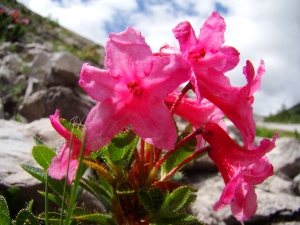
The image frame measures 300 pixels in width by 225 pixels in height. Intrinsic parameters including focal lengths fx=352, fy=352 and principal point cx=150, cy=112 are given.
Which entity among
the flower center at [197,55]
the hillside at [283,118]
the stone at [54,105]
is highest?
the flower center at [197,55]

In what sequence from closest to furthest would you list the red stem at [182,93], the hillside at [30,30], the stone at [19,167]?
the red stem at [182,93] → the stone at [19,167] → the hillside at [30,30]

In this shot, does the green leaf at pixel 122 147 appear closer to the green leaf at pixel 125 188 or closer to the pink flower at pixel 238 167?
the green leaf at pixel 125 188

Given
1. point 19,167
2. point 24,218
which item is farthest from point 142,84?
point 19,167

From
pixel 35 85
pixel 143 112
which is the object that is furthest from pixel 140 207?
pixel 35 85

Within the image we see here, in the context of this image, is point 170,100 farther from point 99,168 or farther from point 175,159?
point 99,168

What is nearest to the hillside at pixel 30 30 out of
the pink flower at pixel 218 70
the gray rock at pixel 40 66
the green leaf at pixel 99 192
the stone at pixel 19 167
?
the gray rock at pixel 40 66

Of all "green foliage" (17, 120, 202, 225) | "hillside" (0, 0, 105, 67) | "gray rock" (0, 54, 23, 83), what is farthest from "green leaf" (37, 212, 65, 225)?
"gray rock" (0, 54, 23, 83)
